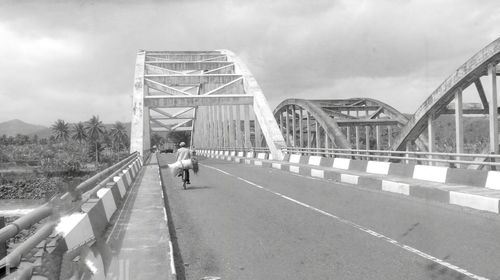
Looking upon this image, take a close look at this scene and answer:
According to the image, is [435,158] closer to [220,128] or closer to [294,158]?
[294,158]

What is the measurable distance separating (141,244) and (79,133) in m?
153

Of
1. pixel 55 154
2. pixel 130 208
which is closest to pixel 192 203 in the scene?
pixel 130 208

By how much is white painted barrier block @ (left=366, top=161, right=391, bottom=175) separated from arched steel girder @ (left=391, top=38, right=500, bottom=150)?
294 centimetres

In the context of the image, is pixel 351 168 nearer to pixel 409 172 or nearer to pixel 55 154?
pixel 409 172

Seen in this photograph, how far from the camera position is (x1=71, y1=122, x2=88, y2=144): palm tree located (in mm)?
151387

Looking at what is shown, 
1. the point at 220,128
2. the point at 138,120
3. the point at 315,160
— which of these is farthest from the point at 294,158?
the point at 220,128

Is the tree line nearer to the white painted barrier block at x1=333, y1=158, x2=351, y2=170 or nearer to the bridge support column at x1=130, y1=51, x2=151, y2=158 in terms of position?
the bridge support column at x1=130, y1=51, x2=151, y2=158

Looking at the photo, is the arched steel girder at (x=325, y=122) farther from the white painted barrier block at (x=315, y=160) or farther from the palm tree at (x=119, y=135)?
the palm tree at (x=119, y=135)

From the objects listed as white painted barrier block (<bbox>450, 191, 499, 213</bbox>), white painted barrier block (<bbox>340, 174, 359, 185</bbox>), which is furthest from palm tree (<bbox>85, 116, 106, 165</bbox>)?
white painted barrier block (<bbox>450, 191, 499, 213</bbox>)

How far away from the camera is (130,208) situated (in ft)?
32.6

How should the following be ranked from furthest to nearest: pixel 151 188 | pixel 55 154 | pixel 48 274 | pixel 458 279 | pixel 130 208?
pixel 55 154, pixel 151 188, pixel 130 208, pixel 458 279, pixel 48 274

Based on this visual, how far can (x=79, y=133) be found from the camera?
151375 millimetres

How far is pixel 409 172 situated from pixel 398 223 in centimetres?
710

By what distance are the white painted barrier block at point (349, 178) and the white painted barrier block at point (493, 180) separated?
478 centimetres
